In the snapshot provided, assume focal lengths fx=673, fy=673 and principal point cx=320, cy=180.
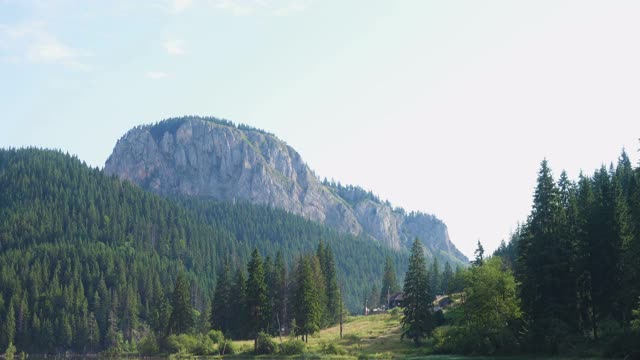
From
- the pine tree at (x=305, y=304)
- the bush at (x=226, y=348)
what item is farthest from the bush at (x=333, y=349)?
the bush at (x=226, y=348)

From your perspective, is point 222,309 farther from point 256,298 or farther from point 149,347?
point 256,298

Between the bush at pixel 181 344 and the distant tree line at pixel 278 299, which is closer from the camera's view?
the distant tree line at pixel 278 299

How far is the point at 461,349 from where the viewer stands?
77438 millimetres

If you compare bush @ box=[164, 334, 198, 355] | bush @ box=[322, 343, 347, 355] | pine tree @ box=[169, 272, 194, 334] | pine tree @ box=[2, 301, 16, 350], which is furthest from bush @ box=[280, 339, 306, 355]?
pine tree @ box=[2, 301, 16, 350]

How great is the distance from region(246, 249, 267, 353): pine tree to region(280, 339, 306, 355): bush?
305 inches

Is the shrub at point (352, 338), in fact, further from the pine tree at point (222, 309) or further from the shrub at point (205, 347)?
the pine tree at point (222, 309)

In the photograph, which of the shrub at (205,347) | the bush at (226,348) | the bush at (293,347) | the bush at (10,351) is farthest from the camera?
the bush at (10,351)

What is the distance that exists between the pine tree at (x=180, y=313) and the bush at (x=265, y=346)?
26.2 metres

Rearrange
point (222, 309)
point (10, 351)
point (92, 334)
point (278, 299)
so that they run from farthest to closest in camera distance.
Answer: point (92, 334) → point (10, 351) → point (222, 309) → point (278, 299)

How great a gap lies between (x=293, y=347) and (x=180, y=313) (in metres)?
32.4

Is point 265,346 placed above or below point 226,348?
above

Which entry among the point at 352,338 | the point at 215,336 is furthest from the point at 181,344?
the point at 352,338

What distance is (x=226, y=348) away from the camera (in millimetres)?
107625

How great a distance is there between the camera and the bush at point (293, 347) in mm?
98750
